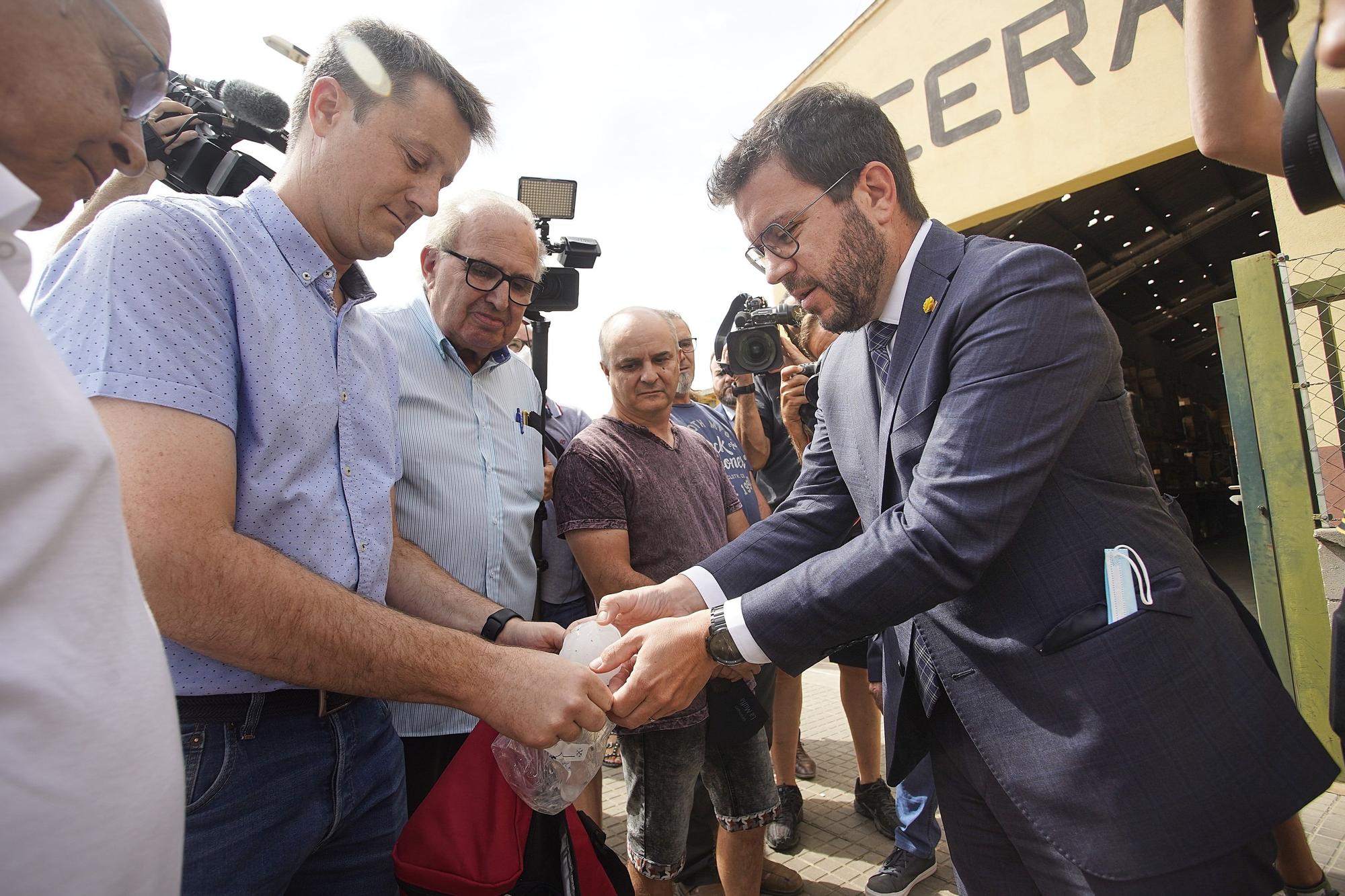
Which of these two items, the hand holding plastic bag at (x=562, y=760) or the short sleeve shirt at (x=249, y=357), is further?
the hand holding plastic bag at (x=562, y=760)

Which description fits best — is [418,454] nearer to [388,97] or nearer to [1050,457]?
[388,97]

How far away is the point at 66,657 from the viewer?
1.75 ft

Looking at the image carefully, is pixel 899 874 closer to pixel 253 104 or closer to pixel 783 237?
pixel 783 237

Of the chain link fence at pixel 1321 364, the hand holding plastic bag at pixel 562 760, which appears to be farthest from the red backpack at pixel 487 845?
the chain link fence at pixel 1321 364

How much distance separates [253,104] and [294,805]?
2177 mm

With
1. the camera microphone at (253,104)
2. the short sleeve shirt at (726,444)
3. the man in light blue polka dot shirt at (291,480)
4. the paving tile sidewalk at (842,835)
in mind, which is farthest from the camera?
the short sleeve shirt at (726,444)

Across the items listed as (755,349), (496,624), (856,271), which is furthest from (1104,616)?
(755,349)

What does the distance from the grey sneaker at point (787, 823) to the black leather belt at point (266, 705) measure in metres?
2.47

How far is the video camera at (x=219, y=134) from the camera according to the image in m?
2.11

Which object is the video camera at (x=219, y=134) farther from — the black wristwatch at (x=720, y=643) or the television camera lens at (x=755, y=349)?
the television camera lens at (x=755, y=349)

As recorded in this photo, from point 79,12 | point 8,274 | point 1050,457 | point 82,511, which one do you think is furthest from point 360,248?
point 1050,457

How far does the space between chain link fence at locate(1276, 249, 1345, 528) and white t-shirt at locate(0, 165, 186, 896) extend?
169 inches

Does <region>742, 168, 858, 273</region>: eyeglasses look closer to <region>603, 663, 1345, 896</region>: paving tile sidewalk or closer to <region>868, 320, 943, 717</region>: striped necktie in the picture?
<region>868, 320, 943, 717</region>: striped necktie

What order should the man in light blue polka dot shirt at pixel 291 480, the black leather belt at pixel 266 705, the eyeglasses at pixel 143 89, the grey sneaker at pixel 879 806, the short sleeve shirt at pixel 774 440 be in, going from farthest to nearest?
the short sleeve shirt at pixel 774 440, the grey sneaker at pixel 879 806, the black leather belt at pixel 266 705, the man in light blue polka dot shirt at pixel 291 480, the eyeglasses at pixel 143 89
